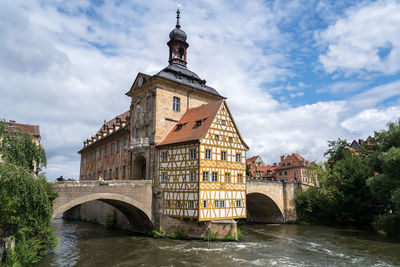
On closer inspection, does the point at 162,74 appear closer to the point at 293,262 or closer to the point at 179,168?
the point at 179,168

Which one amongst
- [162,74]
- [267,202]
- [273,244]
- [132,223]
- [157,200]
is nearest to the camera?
[273,244]

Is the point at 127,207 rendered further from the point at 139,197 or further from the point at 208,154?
the point at 208,154

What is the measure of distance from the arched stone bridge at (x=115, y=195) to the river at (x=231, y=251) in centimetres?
178

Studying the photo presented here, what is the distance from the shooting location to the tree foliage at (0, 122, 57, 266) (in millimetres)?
9458

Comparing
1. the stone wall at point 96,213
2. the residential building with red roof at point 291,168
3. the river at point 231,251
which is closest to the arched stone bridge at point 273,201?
the river at point 231,251

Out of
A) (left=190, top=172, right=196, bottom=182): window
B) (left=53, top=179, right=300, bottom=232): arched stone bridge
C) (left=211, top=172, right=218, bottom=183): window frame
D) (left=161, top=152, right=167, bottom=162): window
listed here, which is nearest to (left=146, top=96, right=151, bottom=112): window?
(left=161, top=152, right=167, bottom=162): window

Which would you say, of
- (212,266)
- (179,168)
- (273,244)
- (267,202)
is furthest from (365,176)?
(212,266)

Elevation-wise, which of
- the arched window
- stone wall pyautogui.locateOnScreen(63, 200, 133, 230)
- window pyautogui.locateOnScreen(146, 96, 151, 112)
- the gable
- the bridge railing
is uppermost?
the arched window

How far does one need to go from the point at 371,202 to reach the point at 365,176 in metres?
2.46

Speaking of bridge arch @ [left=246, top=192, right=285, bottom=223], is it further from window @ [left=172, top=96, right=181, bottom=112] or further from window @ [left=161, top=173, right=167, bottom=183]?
window @ [left=172, top=96, right=181, bottom=112]

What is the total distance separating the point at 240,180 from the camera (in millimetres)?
22562

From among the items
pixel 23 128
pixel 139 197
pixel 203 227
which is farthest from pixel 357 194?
pixel 23 128

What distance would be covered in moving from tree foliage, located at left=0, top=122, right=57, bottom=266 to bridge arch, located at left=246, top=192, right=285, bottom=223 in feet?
69.5

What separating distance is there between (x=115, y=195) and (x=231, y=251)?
8507mm
